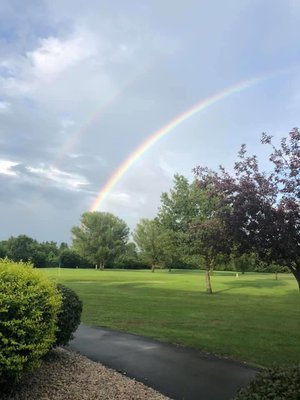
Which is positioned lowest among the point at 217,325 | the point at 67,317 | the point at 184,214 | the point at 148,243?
the point at 217,325

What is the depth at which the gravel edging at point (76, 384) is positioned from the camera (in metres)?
6.39

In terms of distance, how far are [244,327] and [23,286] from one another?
386 inches

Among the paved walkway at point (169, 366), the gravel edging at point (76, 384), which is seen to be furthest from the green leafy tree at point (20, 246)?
the gravel edging at point (76, 384)

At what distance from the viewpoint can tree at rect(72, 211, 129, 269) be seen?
303 feet

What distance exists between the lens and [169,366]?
27.8 ft

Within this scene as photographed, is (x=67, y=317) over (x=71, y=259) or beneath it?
beneath

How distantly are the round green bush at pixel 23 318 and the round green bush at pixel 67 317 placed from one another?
1.76 m

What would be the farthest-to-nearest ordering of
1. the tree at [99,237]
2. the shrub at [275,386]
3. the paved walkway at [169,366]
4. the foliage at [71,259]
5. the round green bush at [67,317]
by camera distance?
1. the foliage at [71,259]
2. the tree at [99,237]
3. the round green bush at [67,317]
4. the paved walkway at [169,366]
5. the shrub at [275,386]

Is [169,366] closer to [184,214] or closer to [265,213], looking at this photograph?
[265,213]

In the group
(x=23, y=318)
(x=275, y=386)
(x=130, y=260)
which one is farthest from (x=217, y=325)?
(x=130, y=260)

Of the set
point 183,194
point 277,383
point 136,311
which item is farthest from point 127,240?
point 277,383

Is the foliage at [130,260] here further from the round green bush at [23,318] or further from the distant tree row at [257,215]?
the round green bush at [23,318]

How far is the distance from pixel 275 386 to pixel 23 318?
3338 mm

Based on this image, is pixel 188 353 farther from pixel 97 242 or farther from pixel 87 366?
pixel 97 242
